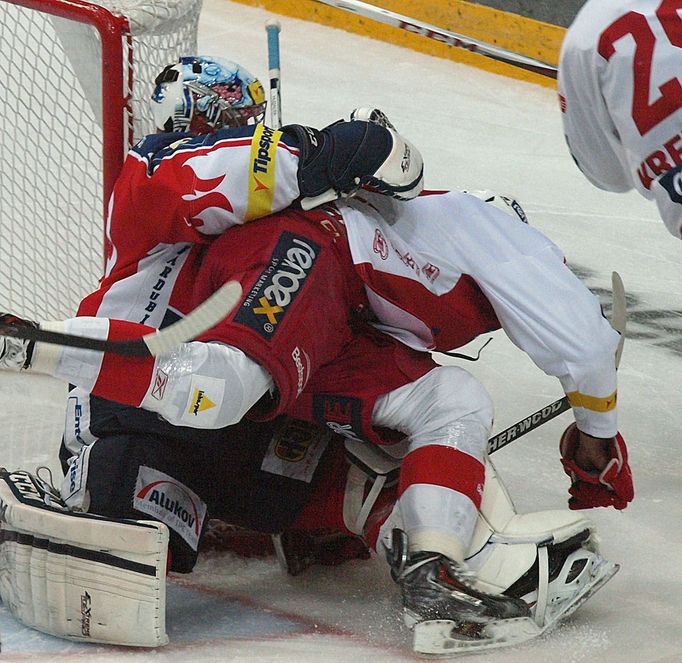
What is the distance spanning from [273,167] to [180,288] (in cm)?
24

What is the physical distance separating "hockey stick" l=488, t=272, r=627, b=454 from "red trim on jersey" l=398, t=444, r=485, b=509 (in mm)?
319

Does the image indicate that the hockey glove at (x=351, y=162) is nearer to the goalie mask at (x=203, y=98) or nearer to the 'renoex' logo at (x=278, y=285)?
the 'renoex' logo at (x=278, y=285)

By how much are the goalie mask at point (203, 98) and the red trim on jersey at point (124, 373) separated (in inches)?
22.3

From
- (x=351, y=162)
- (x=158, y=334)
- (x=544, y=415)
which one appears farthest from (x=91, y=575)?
(x=544, y=415)

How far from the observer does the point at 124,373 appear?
1674 millimetres

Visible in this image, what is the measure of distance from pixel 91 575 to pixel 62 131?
132 centimetres

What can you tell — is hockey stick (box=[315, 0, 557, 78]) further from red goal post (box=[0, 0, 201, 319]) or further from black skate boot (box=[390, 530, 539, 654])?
black skate boot (box=[390, 530, 539, 654])

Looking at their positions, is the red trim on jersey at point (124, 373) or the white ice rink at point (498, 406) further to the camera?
the white ice rink at point (498, 406)

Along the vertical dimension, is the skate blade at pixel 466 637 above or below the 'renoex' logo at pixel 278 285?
below

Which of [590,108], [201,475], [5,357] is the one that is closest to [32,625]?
[201,475]

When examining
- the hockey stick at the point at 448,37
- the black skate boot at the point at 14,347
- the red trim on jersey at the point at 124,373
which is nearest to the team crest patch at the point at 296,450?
the red trim on jersey at the point at 124,373

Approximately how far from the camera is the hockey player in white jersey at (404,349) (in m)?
1.79

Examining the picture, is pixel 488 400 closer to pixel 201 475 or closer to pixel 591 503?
pixel 591 503

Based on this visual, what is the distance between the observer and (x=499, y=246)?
2.08m
